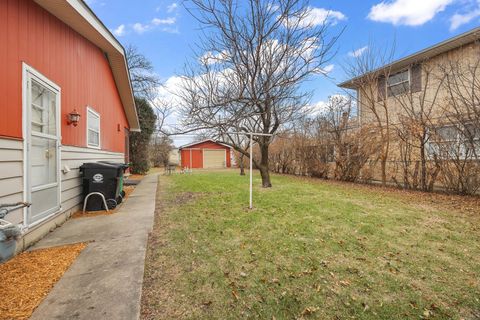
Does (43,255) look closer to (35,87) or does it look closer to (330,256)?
(35,87)

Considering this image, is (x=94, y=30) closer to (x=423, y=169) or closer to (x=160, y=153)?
(x=423, y=169)

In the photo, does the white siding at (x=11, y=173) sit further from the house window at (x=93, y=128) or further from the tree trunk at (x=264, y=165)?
the tree trunk at (x=264, y=165)

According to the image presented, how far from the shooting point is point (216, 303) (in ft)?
7.34

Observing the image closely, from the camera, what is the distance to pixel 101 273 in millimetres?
2623

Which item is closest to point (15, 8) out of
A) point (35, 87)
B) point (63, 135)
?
point (35, 87)

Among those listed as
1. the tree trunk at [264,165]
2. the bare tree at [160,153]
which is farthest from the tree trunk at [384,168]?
the bare tree at [160,153]

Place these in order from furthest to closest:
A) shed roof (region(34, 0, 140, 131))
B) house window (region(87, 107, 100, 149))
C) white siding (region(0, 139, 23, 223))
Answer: house window (region(87, 107, 100, 149)) → shed roof (region(34, 0, 140, 131)) → white siding (region(0, 139, 23, 223))

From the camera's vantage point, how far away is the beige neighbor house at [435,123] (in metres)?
7.14

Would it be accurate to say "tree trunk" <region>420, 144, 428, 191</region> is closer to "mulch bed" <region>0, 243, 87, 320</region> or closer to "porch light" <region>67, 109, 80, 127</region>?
"mulch bed" <region>0, 243, 87, 320</region>

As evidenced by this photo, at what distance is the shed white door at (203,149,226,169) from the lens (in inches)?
1135

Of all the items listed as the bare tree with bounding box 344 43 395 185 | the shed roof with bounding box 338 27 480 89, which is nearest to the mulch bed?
the bare tree with bounding box 344 43 395 185

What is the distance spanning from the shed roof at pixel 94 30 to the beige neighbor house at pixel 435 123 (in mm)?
9265

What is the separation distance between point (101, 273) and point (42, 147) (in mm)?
2675

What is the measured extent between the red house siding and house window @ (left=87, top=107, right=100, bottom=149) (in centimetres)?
21
